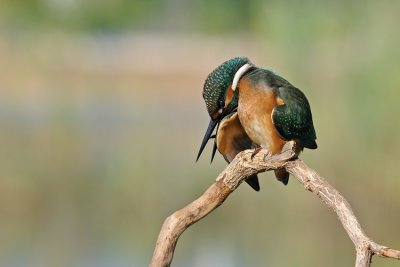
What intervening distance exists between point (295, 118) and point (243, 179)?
557 mm

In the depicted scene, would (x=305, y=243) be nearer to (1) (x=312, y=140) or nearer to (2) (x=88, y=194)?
(2) (x=88, y=194)

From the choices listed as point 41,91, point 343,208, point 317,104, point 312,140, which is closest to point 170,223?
point 343,208

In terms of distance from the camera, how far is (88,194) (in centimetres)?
898

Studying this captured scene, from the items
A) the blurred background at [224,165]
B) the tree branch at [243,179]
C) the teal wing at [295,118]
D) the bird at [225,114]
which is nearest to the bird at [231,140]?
the bird at [225,114]

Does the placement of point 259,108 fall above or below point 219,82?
below

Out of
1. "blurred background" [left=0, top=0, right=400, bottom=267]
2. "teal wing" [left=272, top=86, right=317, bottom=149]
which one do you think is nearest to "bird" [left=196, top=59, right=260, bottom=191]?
"teal wing" [left=272, top=86, right=317, bottom=149]

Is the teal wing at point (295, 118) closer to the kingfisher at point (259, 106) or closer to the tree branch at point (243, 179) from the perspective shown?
the kingfisher at point (259, 106)

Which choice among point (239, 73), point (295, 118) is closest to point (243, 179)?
point (295, 118)

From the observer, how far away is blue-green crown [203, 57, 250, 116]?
3254 mm

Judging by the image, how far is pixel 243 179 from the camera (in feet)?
8.87

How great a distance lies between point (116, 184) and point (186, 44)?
1091 cm

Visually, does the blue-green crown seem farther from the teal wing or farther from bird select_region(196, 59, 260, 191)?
the teal wing

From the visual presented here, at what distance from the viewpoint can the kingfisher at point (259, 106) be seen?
3225mm

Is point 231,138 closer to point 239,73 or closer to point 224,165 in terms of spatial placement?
point 239,73
